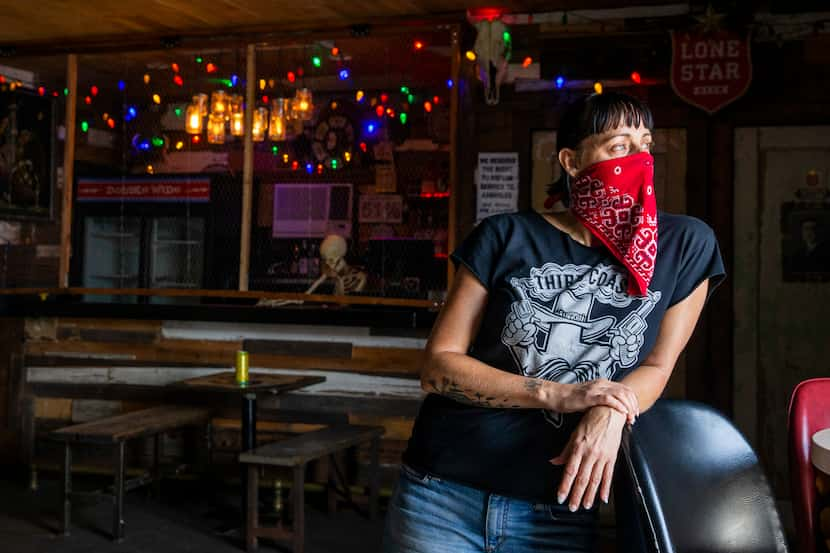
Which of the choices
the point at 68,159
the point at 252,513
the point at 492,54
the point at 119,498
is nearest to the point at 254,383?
the point at 252,513

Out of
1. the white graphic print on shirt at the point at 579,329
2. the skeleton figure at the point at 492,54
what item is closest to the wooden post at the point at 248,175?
the skeleton figure at the point at 492,54

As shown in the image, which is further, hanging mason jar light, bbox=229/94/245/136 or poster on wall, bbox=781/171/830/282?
hanging mason jar light, bbox=229/94/245/136

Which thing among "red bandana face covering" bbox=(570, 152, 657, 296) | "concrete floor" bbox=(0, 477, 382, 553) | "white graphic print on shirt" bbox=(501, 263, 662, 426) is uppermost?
"red bandana face covering" bbox=(570, 152, 657, 296)

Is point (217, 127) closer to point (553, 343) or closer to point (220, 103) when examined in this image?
point (220, 103)

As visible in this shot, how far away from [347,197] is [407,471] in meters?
4.67

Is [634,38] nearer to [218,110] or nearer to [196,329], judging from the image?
[218,110]

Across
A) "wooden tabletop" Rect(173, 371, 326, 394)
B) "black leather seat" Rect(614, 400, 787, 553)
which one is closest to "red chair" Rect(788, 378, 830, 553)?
"black leather seat" Rect(614, 400, 787, 553)

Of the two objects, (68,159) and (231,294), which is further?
(68,159)

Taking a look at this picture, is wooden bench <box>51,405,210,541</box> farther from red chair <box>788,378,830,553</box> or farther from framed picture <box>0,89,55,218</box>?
red chair <box>788,378,830,553</box>

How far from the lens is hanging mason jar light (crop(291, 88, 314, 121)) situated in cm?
644

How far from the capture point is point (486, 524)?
1635 millimetres

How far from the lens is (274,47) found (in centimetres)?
624

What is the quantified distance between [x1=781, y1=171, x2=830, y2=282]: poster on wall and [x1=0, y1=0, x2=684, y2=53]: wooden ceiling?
4.49ft

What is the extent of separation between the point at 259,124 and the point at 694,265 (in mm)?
5072
